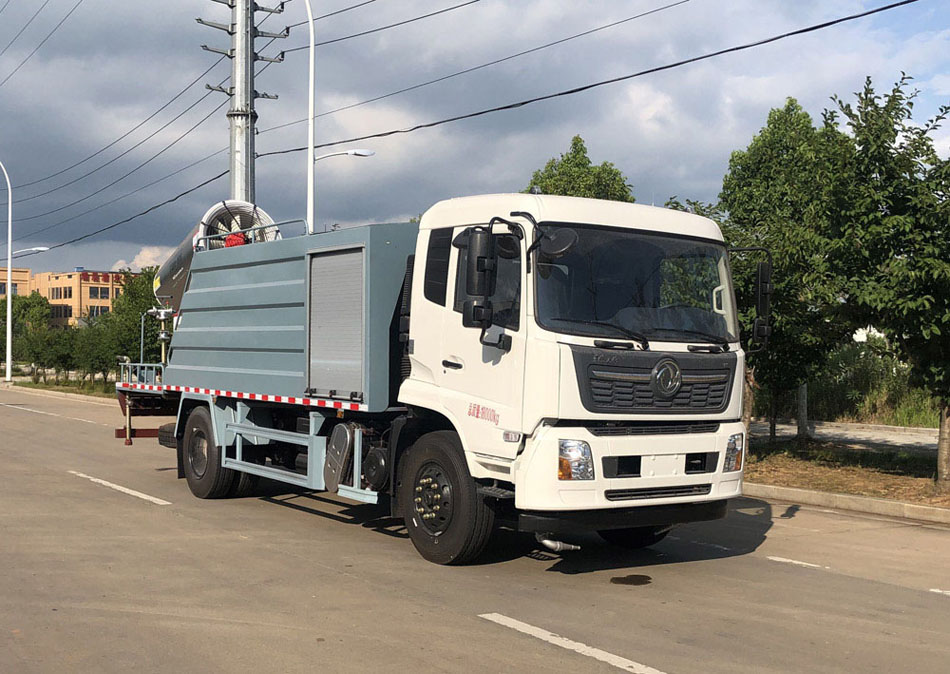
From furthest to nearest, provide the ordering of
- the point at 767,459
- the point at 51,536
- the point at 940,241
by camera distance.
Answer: the point at 767,459
the point at 940,241
the point at 51,536

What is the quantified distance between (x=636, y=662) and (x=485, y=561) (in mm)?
2901

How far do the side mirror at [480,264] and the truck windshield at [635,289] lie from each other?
0.35 m

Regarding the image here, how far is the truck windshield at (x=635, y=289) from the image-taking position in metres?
7.30

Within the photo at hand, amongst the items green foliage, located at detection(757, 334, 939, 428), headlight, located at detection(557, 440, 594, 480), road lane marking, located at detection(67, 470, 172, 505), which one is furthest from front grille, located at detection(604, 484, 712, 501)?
green foliage, located at detection(757, 334, 939, 428)

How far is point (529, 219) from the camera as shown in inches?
292

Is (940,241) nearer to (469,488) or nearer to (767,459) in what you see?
(767,459)

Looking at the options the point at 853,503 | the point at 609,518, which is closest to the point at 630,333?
the point at 609,518

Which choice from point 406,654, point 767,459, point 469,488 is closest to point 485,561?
point 469,488

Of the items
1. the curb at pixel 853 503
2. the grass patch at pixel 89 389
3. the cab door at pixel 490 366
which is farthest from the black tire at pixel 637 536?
the grass patch at pixel 89 389

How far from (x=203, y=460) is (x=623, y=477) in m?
6.24

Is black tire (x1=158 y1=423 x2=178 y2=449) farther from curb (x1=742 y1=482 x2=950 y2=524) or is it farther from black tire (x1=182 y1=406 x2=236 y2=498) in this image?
curb (x1=742 y1=482 x2=950 y2=524)

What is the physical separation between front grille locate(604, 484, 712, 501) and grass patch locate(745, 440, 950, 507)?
17.3 ft

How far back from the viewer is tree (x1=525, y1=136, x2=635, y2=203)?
103ft

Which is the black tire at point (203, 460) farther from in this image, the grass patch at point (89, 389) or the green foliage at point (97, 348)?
the grass patch at point (89, 389)
